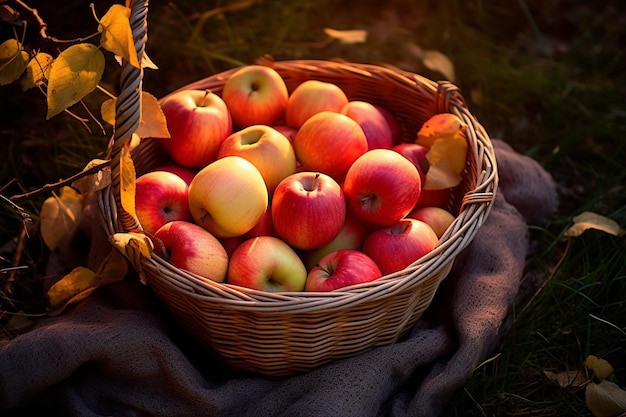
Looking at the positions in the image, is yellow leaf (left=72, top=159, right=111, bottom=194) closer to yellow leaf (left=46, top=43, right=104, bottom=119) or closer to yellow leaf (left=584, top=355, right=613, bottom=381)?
yellow leaf (left=46, top=43, right=104, bottom=119)

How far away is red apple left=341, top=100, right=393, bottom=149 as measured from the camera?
6.49 ft

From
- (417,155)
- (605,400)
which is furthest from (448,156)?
(605,400)

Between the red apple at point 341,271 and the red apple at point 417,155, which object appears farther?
the red apple at point 417,155

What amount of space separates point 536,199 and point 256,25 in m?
1.57

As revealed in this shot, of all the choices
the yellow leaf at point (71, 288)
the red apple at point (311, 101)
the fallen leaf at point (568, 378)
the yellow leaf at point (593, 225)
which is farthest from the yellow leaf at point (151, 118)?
the yellow leaf at point (593, 225)

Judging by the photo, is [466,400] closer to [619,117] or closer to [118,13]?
[118,13]

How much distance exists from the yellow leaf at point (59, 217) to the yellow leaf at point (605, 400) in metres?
1.59

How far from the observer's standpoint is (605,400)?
5.46 ft

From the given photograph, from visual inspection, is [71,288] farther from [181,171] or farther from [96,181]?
[181,171]

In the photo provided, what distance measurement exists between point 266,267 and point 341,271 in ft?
0.62

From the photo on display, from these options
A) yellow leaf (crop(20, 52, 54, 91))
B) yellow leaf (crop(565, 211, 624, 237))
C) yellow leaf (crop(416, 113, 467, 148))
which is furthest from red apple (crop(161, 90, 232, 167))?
yellow leaf (crop(565, 211, 624, 237))

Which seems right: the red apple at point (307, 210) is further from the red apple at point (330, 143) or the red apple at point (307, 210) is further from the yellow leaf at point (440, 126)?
the yellow leaf at point (440, 126)

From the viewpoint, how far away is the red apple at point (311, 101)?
1.99 metres

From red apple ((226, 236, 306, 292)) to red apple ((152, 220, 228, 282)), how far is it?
→ 36 mm
